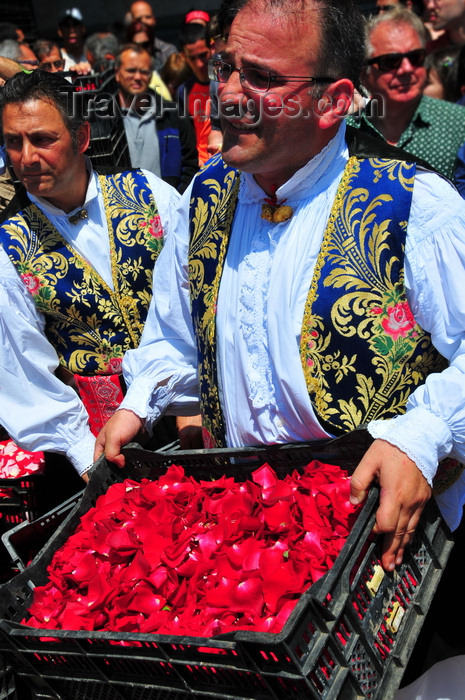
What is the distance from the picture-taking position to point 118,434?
2.12m

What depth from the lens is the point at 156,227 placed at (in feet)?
10.6

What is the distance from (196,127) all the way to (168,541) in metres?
5.20

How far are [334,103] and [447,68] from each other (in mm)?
4160

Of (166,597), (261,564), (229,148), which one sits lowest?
(166,597)

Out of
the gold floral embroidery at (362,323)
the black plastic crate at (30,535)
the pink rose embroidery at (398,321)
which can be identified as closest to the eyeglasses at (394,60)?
the gold floral embroidery at (362,323)

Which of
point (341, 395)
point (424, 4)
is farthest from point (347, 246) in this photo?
point (424, 4)

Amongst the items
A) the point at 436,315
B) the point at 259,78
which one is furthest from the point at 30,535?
the point at 259,78

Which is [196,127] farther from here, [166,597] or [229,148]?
[166,597]

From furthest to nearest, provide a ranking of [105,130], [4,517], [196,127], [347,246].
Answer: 1. [196,127]
2. [105,130]
3. [4,517]
4. [347,246]

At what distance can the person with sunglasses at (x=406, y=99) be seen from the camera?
4.39 m

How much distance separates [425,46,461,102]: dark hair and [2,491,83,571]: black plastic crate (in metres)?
4.25

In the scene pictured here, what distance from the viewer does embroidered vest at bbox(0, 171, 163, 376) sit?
3.08 meters

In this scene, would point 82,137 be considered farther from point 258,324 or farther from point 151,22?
point 151,22

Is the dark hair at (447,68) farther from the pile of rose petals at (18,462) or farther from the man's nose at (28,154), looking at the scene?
the pile of rose petals at (18,462)
